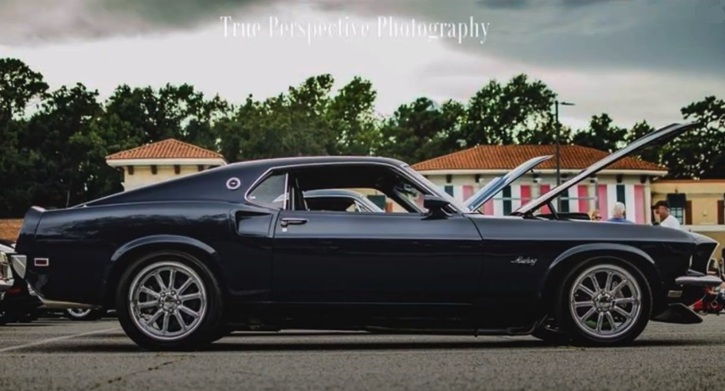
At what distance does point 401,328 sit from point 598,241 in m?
1.46

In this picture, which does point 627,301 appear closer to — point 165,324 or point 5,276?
point 165,324

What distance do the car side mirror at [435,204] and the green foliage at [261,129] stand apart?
8914cm

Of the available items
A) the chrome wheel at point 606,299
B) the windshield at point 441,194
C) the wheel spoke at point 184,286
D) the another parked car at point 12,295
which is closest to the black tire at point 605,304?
the chrome wheel at point 606,299

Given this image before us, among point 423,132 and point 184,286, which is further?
point 423,132

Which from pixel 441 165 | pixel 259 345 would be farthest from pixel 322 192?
pixel 441 165

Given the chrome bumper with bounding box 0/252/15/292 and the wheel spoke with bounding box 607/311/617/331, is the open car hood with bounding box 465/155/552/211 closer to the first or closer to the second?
the wheel spoke with bounding box 607/311/617/331

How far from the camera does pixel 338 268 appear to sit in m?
8.20

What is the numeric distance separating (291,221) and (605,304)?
2189 mm

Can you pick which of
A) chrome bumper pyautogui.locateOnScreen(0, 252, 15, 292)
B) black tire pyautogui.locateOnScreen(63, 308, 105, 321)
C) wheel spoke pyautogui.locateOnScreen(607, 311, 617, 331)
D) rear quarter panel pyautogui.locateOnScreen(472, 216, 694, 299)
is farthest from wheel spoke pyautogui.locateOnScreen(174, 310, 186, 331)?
black tire pyautogui.locateOnScreen(63, 308, 105, 321)

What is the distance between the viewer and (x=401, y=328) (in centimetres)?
828

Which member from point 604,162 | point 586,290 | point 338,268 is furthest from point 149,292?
point 604,162

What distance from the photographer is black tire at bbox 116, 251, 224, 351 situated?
819cm

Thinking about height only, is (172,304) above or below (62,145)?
below

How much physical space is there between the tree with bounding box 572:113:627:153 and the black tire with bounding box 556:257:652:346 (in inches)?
3983
